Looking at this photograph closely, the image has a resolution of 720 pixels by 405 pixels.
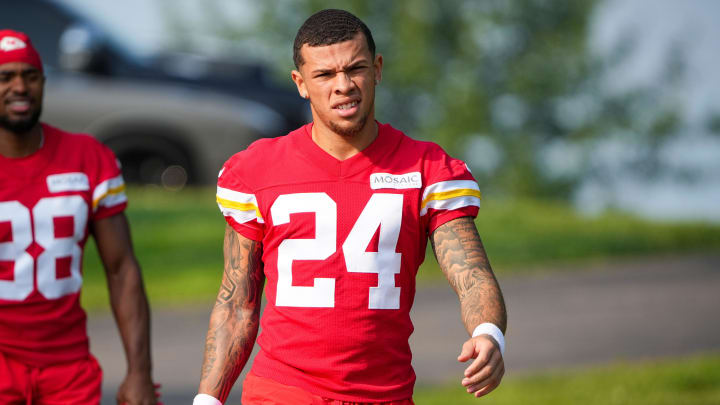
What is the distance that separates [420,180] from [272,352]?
78 cm

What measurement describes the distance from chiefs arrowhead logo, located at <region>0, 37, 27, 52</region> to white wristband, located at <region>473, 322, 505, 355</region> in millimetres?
2412

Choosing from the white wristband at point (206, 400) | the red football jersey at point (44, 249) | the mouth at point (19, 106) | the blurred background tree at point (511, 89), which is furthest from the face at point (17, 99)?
the blurred background tree at point (511, 89)

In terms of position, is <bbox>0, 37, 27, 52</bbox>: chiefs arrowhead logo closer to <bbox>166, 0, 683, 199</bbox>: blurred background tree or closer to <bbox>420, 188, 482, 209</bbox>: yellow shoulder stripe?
<bbox>420, 188, 482, 209</bbox>: yellow shoulder stripe

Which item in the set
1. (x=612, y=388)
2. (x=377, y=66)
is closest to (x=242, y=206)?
(x=377, y=66)

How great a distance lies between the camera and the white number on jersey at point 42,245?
183 inches

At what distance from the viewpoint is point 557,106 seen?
34.8m

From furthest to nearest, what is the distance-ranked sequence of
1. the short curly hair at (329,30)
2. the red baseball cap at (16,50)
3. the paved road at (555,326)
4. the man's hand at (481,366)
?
the paved road at (555,326) < the red baseball cap at (16,50) < the short curly hair at (329,30) < the man's hand at (481,366)

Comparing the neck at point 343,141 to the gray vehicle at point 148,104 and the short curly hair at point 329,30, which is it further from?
the gray vehicle at point 148,104

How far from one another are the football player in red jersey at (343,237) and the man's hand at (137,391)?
1.02m

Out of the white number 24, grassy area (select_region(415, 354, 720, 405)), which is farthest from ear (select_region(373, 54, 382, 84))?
grassy area (select_region(415, 354, 720, 405))

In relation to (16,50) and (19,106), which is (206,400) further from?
(16,50)

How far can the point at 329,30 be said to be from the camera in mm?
3842

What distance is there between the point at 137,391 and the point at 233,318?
1044 millimetres

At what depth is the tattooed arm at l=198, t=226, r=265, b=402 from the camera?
3.98 meters
